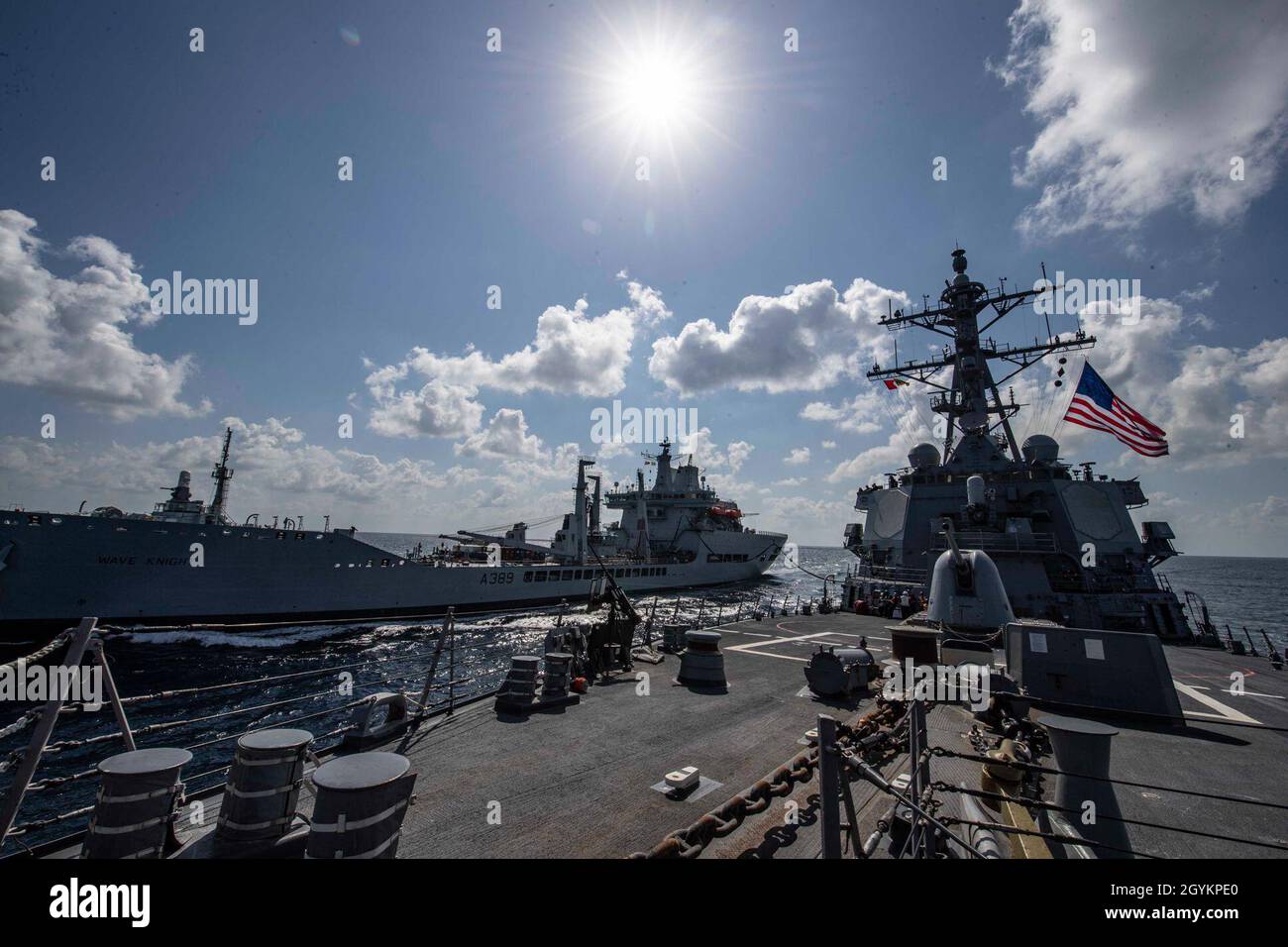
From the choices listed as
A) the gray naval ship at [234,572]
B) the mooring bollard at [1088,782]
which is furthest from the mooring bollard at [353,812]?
the gray naval ship at [234,572]

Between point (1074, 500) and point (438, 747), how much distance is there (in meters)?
30.1

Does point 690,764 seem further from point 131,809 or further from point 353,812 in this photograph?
point 131,809

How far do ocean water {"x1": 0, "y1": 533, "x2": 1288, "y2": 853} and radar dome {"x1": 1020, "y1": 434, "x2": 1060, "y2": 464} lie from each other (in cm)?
1449

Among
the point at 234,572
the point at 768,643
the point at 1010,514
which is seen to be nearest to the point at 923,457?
the point at 1010,514

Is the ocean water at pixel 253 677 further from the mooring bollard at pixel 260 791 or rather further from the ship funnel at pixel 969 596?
the ship funnel at pixel 969 596

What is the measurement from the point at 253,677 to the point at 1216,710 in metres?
28.3

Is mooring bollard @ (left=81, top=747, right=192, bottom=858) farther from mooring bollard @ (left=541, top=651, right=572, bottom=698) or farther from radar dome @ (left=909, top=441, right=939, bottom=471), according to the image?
radar dome @ (left=909, top=441, right=939, bottom=471)

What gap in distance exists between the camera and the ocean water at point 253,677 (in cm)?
1150

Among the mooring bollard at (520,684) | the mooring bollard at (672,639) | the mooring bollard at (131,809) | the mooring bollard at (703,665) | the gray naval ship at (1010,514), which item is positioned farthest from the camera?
the gray naval ship at (1010,514)

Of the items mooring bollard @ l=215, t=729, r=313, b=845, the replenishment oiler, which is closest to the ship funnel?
the replenishment oiler

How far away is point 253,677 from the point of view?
1980 cm

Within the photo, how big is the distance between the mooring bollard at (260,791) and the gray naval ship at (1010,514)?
81.7ft

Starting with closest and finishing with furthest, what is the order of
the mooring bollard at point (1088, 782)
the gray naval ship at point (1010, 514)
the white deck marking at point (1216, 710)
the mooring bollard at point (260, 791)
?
1. the mooring bollard at point (260, 791)
2. the mooring bollard at point (1088, 782)
3. the white deck marking at point (1216, 710)
4. the gray naval ship at point (1010, 514)
